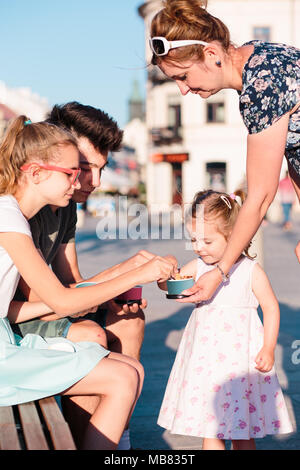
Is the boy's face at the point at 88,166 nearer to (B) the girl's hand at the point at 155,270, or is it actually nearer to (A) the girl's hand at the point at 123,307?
(A) the girl's hand at the point at 123,307

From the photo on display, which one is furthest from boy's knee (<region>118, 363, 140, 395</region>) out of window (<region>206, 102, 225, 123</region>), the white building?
window (<region>206, 102, 225, 123</region>)

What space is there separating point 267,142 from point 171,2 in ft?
2.06

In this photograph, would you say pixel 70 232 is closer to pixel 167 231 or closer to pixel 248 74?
pixel 248 74

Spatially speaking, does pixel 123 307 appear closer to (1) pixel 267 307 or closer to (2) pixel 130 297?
(2) pixel 130 297

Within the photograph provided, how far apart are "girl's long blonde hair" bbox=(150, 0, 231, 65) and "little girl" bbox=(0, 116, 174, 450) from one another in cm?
53

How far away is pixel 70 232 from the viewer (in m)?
3.51

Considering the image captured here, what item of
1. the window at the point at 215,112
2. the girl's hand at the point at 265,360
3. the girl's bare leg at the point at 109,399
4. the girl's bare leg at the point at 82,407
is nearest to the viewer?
the girl's bare leg at the point at 109,399

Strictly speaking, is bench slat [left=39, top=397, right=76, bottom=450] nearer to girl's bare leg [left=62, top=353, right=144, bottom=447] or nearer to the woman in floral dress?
girl's bare leg [left=62, top=353, right=144, bottom=447]

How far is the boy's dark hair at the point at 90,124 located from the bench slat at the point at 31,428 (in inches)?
55.6

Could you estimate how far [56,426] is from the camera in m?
2.08

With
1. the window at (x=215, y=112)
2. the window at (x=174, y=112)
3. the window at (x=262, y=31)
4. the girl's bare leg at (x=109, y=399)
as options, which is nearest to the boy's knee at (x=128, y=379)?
the girl's bare leg at (x=109, y=399)

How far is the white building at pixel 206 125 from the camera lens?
34938mm

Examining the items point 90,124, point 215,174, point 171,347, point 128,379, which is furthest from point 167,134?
point 128,379
